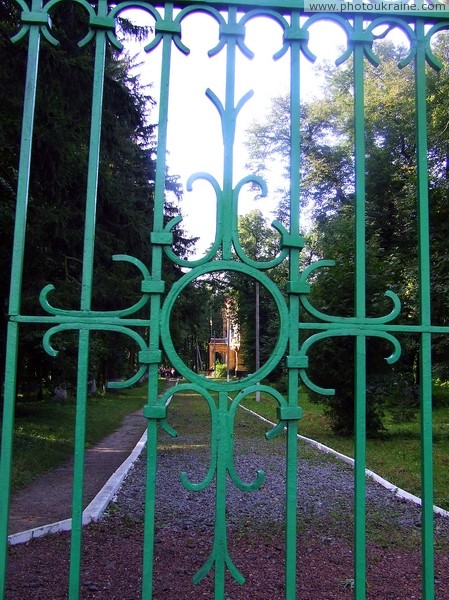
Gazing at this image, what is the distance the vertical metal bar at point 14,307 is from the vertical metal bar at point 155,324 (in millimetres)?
456

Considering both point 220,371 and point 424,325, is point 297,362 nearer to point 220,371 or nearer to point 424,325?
point 424,325

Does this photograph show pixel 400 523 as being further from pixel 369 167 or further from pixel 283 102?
pixel 283 102

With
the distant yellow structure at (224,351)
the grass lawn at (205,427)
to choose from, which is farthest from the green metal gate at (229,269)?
the distant yellow structure at (224,351)

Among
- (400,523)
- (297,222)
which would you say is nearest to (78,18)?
(297,222)

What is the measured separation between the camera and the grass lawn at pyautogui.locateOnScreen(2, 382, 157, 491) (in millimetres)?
8516

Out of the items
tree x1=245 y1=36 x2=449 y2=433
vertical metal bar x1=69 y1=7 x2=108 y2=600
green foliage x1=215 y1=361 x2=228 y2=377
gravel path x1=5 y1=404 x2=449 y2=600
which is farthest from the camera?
green foliage x1=215 y1=361 x2=228 y2=377

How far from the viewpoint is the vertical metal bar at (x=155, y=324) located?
5.99 feet

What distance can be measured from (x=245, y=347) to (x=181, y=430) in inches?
907

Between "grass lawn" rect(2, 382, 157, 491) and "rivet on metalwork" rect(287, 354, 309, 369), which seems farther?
"grass lawn" rect(2, 382, 157, 491)

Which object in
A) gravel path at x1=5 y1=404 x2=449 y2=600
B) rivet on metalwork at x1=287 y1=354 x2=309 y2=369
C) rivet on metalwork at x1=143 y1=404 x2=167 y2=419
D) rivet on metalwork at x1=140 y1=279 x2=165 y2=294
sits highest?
rivet on metalwork at x1=140 y1=279 x2=165 y2=294

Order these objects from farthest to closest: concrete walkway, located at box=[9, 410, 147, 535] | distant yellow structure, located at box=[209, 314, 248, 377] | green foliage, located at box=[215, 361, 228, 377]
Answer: green foliage, located at box=[215, 361, 228, 377]
distant yellow structure, located at box=[209, 314, 248, 377]
concrete walkway, located at box=[9, 410, 147, 535]

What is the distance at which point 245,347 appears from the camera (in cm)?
3719

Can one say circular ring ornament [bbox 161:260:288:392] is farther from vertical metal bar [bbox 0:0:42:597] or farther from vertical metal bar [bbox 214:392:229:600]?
vertical metal bar [bbox 0:0:42:597]

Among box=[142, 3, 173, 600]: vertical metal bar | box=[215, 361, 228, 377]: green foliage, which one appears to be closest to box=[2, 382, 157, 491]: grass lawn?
box=[142, 3, 173, 600]: vertical metal bar
